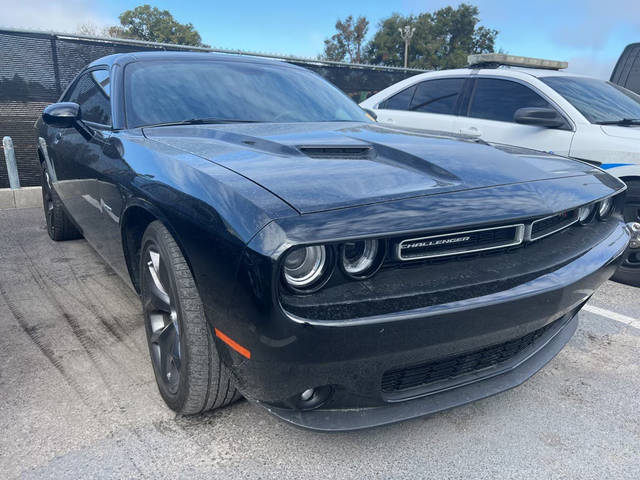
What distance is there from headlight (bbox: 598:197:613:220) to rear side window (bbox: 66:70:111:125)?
8.21ft

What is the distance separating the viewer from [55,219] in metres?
4.34

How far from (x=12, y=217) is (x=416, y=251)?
18.1 feet

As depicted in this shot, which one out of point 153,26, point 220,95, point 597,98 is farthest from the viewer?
point 153,26

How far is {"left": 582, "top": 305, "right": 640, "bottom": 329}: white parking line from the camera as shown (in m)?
3.02

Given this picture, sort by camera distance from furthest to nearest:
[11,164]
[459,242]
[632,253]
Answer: [11,164] < [632,253] < [459,242]

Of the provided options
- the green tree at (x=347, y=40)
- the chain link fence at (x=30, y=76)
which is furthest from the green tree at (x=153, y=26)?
the chain link fence at (x=30, y=76)

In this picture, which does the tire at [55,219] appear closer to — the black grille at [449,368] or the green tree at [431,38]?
the black grille at [449,368]

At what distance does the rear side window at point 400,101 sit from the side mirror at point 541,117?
5.31 feet

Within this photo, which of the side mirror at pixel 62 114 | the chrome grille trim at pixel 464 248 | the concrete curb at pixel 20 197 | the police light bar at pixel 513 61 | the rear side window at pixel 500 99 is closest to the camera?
the chrome grille trim at pixel 464 248

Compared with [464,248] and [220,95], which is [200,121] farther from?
[464,248]

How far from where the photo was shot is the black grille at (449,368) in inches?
63.1

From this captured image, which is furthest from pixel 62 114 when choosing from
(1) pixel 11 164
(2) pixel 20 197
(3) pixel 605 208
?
(2) pixel 20 197

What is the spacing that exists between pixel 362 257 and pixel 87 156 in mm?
2000

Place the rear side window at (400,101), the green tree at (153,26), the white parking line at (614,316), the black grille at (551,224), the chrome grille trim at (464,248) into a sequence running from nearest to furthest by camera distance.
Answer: the chrome grille trim at (464,248) < the black grille at (551,224) < the white parking line at (614,316) < the rear side window at (400,101) < the green tree at (153,26)
